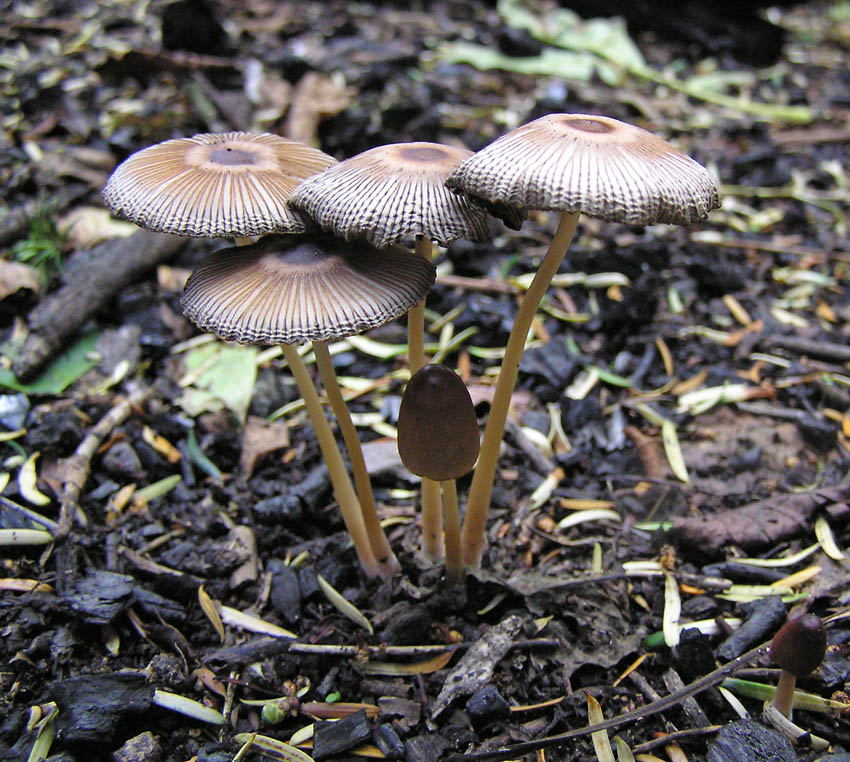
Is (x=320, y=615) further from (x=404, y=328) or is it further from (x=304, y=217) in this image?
(x=404, y=328)

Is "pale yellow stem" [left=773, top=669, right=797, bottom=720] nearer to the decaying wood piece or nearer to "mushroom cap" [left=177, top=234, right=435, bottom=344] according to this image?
"mushroom cap" [left=177, top=234, right=435, bottom=344]

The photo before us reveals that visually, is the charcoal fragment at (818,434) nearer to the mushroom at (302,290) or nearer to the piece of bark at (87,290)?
the mushroom at (302,290)

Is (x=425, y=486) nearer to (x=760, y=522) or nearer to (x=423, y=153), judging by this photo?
(x=423, y=153)

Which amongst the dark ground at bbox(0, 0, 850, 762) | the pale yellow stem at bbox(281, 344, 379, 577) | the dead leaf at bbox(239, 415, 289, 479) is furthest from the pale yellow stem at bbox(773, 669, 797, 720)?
the dead leaf at bbox(239, 415, 289, 479)

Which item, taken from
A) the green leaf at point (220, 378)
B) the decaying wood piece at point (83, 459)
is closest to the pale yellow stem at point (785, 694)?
the green leaf at point (220, 378)

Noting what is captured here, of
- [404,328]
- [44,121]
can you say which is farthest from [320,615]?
[44,121]
